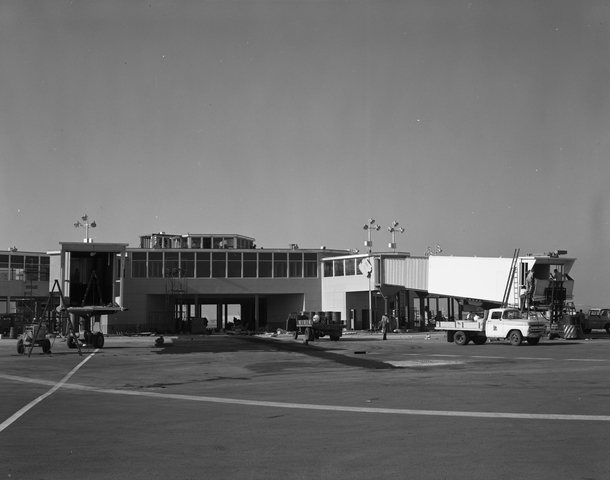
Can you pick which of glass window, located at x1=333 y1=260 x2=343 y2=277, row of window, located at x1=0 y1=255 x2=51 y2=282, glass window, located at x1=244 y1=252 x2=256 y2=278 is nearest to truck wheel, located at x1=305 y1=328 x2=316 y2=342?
glass window, located at x1=333 y1=260 x2=343 y2=277

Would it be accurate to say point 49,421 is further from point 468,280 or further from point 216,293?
point 216,293

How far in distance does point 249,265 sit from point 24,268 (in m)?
23.9

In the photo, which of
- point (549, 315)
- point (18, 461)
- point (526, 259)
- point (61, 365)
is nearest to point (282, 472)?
point (18, 461)

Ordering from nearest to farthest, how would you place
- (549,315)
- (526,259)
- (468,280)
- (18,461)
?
1. (18,461)
2. (549,315)
3. (526,259)
4. (468,280)

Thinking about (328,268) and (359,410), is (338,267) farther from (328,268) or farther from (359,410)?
(359,410)

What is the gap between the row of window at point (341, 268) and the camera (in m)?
73.3

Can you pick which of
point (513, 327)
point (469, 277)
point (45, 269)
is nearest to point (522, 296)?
point (469, 277)

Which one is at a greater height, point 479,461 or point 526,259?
point 526,259

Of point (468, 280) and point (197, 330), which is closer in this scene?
point (468, 280)

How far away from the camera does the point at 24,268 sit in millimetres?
80688

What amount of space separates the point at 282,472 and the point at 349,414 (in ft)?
16.6

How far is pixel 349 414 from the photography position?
1373 centimetres

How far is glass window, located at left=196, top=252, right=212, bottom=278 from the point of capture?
248 feet

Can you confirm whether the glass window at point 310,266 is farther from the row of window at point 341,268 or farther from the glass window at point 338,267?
the glass window at point 338,267
